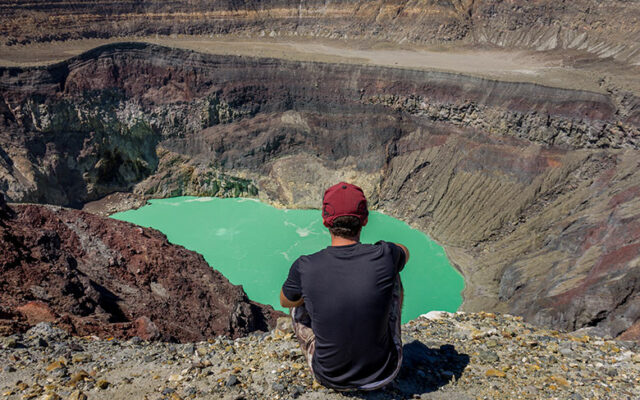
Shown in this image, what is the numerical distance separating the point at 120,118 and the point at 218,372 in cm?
3809

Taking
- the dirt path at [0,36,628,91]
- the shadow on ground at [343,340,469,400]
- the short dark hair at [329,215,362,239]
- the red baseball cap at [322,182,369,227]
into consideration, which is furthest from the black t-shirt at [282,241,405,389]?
the dirt path at [0,36,628,91]

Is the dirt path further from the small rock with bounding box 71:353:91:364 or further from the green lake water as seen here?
the small rock with bounding box 71:353:91:364

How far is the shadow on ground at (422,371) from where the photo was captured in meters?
5.91

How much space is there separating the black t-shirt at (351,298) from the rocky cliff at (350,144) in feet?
70.3

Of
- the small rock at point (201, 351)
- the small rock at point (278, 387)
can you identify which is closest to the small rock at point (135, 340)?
the small rock at point (201, 351)

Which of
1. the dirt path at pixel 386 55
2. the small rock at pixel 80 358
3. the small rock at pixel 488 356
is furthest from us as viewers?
the dirt path at pixel 386 55

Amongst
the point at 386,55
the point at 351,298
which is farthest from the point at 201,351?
the point at 386,55

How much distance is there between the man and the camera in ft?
15.4

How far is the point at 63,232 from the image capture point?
12.5m

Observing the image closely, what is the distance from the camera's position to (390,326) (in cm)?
Answer: 546

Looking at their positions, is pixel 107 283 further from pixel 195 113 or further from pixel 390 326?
pixel 195 113

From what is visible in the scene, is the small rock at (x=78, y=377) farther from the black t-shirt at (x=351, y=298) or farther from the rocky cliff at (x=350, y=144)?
the rocky cliff at (x=350, y=144)

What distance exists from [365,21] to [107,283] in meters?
52.2

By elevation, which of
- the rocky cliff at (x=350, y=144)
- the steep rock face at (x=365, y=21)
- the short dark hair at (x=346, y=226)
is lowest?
the rocky cliff at (x=350, y=144)
